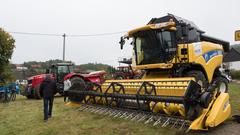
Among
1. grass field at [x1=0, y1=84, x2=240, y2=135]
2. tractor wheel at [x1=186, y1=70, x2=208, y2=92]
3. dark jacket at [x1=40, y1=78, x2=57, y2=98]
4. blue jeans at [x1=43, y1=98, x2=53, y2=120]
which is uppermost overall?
tractor wheel at [x1=186, y1=70, x2=208, y2=92]

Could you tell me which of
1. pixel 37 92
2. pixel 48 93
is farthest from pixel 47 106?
pixel 37 92

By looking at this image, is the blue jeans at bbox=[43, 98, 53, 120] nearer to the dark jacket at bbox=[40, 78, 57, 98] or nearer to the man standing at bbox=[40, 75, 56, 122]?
the man standing at bbox=[40, 75, 56, 122]

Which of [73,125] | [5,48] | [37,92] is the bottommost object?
[73,125]

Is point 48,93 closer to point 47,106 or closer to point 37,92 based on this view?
point 47,106

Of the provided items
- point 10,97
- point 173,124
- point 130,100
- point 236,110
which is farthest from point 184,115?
point 10,97

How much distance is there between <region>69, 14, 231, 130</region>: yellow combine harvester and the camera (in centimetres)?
638

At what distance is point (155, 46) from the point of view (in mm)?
10891

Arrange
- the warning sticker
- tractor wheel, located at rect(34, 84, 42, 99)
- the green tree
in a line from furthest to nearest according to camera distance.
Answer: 1. the green tree
2. tractor wheel, located at rect(34, 84, 42, 99)
3. the warning sticker

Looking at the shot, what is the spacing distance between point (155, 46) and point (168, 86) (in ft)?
11.8

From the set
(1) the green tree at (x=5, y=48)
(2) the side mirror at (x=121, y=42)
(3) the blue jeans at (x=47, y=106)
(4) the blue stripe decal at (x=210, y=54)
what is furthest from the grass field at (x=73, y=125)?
(1) the green tree at (x=5, y=48)

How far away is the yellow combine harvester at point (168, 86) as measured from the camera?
6379mm

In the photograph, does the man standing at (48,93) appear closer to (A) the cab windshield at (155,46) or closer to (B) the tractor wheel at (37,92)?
(A) the cab windshield at (155,46)

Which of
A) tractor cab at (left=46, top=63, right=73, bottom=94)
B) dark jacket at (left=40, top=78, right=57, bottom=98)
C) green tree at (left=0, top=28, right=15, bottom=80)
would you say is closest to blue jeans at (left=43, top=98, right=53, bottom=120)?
dark jacket at (left=40, top=78, right=57, bottom=98)

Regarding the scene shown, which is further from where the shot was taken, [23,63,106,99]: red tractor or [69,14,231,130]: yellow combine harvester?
[23,63,106,99]: red tractor
